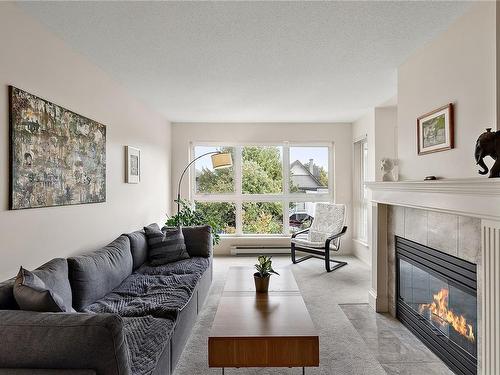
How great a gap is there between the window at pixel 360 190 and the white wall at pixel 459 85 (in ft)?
9.39

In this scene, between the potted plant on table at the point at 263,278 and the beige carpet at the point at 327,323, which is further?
the potted plant on table at the point at 263,278

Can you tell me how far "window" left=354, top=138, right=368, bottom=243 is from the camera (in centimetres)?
587

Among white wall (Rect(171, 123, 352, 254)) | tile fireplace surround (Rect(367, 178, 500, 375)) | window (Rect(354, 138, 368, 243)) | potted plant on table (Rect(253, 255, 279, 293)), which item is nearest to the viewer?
tile fireplace surround (Rect(367, 178, 500, 375))

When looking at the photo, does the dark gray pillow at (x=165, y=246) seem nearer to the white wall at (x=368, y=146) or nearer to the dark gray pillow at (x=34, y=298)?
the dark gray pillow at (x=34, y=298)

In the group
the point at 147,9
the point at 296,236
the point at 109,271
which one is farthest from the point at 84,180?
the point at 296,236

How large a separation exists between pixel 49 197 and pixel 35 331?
56.5 inches

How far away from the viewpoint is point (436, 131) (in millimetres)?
2619

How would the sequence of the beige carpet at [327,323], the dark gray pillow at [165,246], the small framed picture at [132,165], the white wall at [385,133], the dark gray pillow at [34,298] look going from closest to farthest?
the dark gray pillow at [34,298] → the beige carpet at [327,323] → the dark gray pillow at [165,246] → the small framed picture at [132,165] → the white wall at [385,133]

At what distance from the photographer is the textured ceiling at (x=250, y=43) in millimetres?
2230

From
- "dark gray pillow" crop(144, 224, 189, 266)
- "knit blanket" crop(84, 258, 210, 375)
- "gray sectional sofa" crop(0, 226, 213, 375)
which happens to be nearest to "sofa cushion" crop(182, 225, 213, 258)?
"gray sectional sofa" crop(0, 226, 213, 375)

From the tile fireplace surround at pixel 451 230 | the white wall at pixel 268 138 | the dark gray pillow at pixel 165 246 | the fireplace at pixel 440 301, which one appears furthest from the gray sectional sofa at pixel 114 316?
the white wall at pixel 268 138

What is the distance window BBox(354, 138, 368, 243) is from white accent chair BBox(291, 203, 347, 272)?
564 mm

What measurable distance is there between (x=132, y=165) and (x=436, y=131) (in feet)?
11.2

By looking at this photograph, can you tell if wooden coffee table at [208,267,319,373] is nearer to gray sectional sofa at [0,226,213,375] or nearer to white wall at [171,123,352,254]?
gray sectional sofa at [0,226,213,375]
